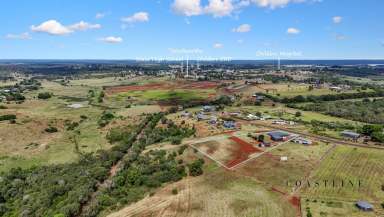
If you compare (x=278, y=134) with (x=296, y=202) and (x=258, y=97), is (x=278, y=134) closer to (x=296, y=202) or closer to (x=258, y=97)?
(x=296, y=202)

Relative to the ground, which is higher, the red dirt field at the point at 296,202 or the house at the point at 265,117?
the house at the point at 265,117

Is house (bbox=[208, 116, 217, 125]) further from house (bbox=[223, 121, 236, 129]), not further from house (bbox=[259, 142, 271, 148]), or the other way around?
house (bbox=[259, 142, 271, 148])

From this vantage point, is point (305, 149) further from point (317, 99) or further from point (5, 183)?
point (317, 99)

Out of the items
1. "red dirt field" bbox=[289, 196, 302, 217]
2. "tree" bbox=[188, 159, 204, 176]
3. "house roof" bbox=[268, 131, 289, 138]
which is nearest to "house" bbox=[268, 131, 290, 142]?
"house roof" bbox=[268, 131, 289, 138]

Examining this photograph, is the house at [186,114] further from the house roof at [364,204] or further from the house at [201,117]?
the house roof at [364,204]

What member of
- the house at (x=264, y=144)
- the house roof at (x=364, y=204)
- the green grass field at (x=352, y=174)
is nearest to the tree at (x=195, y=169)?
the house at (x=264, y=144)
